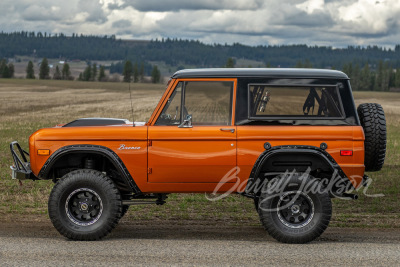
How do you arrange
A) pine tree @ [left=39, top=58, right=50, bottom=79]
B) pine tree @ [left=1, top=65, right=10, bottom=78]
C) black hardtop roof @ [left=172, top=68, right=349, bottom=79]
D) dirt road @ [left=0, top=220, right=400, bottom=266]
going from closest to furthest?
dirt road @ [left=0, top=220, right=400, bottom=266]
black hardtop roof @ [left=172, top=68, right=349, bottom=79]
pine tree @ [left=1, top=65, right=10, bottom=78]
pine tree @ [left=39, top=58, right=50, bottom=79]

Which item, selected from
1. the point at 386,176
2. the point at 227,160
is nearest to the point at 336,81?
the point at 227,160

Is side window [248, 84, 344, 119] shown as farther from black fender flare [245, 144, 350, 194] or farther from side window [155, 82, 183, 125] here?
side window [155, 82, 183, 125]

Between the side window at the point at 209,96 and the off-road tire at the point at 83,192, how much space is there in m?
1.27

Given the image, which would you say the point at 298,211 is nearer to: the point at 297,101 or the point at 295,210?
the point at 295,210

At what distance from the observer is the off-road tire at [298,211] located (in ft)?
23.0

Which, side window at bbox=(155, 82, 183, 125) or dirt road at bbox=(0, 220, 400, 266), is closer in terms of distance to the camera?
dirt road at bbox=(0, 220, 400, 266)

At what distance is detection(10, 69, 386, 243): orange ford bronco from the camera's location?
278 inches

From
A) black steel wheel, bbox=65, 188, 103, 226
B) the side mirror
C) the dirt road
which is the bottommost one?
the dirt road

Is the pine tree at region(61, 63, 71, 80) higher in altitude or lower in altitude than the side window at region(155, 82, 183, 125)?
lower

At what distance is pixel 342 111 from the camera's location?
7.14 meters

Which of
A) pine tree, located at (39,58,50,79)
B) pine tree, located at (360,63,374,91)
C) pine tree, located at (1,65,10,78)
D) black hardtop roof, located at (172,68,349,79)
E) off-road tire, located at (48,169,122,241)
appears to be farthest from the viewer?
pine tree, located at (360,63,374,91)

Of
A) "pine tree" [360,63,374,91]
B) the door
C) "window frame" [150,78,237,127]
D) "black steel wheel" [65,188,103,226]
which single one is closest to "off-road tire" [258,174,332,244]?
the door

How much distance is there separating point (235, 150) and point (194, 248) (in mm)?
1234

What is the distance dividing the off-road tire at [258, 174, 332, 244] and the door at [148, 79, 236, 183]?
0.63m
